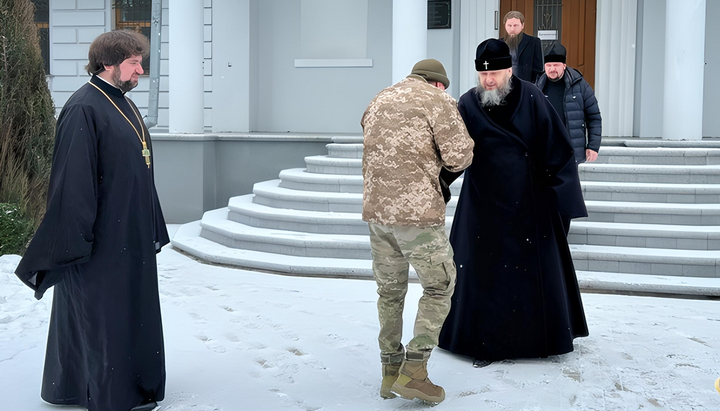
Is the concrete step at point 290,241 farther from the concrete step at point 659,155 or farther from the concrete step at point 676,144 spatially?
the concrete step at point 676,144

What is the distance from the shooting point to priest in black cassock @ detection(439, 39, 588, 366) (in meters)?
4.71

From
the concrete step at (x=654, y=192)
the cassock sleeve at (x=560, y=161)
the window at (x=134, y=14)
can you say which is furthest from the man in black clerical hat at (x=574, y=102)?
the window at (x=134, y=14)

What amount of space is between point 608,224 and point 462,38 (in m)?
5.44

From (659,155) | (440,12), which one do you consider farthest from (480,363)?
(440,12)

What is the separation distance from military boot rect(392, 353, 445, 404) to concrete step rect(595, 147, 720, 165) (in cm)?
546

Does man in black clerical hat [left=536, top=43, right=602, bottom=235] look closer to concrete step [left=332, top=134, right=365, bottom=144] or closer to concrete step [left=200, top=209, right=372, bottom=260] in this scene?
concrete step [left=200, top=209, right=372, bottom=260]

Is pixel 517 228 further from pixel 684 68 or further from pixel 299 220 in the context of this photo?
pixel 684 68

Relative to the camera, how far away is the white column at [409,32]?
9586 mm

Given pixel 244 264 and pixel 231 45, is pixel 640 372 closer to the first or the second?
pixel 244 264

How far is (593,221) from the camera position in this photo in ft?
25.2

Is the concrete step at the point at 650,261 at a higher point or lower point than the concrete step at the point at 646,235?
Result: lower

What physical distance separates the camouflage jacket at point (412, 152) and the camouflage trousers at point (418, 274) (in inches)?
3.8

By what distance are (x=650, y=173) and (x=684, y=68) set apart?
1.87 metres

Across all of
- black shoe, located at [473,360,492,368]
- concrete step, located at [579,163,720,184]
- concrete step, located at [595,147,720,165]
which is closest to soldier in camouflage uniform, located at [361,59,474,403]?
black shoe, located at [473,360,492,368]
